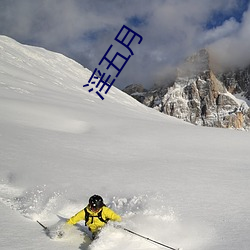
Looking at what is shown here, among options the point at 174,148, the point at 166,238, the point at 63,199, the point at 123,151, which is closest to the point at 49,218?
the point at 63,199

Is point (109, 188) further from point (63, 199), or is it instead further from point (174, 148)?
point (174, 148)

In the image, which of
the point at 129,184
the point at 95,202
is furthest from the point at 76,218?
the point at 129,184

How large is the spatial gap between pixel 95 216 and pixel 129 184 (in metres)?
2.34

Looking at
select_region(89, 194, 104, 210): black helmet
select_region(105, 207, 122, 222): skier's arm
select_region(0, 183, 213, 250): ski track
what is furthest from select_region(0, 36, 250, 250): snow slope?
select_region(89, 194, 104, 210): black helmet

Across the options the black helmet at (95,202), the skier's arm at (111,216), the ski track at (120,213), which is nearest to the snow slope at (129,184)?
the ski track at (120,213)

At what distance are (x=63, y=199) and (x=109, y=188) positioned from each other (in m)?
1.21

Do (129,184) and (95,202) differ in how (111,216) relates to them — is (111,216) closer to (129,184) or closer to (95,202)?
(95,202)

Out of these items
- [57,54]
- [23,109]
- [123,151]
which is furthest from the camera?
[57,54]

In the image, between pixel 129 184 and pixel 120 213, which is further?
pixel 129 184

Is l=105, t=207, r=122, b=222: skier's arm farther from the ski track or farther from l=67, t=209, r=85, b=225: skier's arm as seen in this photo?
l=67, t=209, r=85, b=225: skier's arm

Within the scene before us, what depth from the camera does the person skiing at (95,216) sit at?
18.7ft

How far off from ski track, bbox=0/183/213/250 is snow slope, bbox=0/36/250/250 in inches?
0.7

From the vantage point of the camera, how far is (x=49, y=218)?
21.6 feet

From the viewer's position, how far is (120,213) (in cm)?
653
